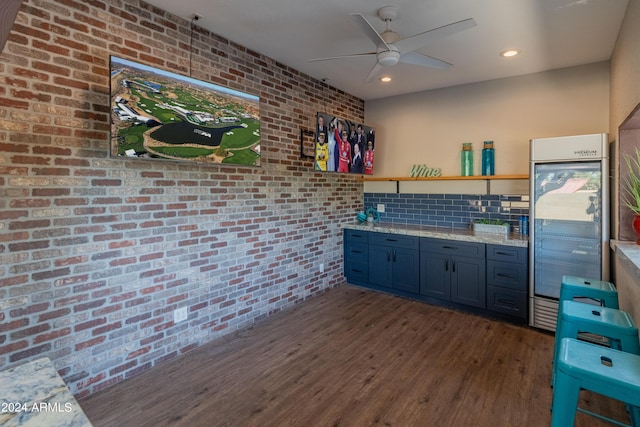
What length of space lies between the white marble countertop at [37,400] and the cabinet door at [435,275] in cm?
368

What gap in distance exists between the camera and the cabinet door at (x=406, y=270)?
4117 millimetres

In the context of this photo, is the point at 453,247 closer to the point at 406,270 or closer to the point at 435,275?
the point at 435,275

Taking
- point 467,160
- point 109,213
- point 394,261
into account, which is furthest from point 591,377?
point 467,160

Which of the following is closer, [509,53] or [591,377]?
[591,377]

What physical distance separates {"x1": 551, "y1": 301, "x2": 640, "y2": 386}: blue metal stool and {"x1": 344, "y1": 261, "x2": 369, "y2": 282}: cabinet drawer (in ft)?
8.62

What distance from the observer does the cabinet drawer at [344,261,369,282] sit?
457 cm

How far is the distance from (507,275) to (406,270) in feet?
3.68

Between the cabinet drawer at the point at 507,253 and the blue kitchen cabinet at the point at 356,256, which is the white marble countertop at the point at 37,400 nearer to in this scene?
the cabinet drawer at the point at 507,253

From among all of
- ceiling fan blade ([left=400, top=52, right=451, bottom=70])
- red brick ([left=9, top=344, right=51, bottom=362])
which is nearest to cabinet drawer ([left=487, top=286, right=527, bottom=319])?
ceiling fan blade ([left=400, top=52, right=451, bottom=70])

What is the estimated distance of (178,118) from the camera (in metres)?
2.46

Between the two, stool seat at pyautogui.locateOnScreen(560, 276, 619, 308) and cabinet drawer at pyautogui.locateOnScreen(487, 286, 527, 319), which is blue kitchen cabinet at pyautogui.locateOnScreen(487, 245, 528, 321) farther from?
stool seat at pyautogui.locateOnScreen(560, 276, 619, 308)

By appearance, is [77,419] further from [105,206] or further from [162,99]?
[162,99]

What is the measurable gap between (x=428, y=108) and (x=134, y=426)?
463 cm

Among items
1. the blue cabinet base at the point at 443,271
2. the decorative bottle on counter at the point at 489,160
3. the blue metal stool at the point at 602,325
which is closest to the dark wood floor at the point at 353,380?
the blue cabinet base at the point at 443,271
